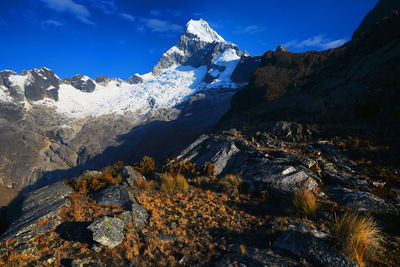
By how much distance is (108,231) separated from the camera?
5.16 metres

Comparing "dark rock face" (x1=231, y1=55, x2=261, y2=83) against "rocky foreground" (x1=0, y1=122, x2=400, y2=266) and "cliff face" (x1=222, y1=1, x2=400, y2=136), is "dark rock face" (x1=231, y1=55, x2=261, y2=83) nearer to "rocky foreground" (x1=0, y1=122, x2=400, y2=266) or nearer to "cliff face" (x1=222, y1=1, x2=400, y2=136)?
"cliff face" (x1=222, y1=1, x2=400, y2=136)

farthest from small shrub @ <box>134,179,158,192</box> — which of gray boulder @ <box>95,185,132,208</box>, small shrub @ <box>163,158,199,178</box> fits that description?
small shrub @ <box>163,158,199,178</box>

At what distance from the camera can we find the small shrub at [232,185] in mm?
8856

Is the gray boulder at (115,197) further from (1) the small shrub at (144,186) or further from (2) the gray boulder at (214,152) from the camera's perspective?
(2) the gray boulder at (214,152)

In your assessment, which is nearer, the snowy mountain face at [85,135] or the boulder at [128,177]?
the boulder at [128,177]

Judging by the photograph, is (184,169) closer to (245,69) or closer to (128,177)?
(128,177)

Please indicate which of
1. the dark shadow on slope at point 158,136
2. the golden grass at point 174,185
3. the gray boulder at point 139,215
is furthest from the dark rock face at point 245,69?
the gray boulder at point 139,215

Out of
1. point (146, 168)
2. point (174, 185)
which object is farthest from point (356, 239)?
point (146, 168)

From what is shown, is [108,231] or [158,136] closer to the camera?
[108,231]

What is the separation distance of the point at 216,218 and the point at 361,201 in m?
4.98

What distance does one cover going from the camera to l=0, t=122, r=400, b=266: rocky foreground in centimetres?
444

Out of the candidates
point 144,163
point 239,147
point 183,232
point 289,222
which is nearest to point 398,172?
point 289,222

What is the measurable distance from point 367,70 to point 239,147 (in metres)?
19.6

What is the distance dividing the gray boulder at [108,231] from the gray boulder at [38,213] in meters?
2.00
